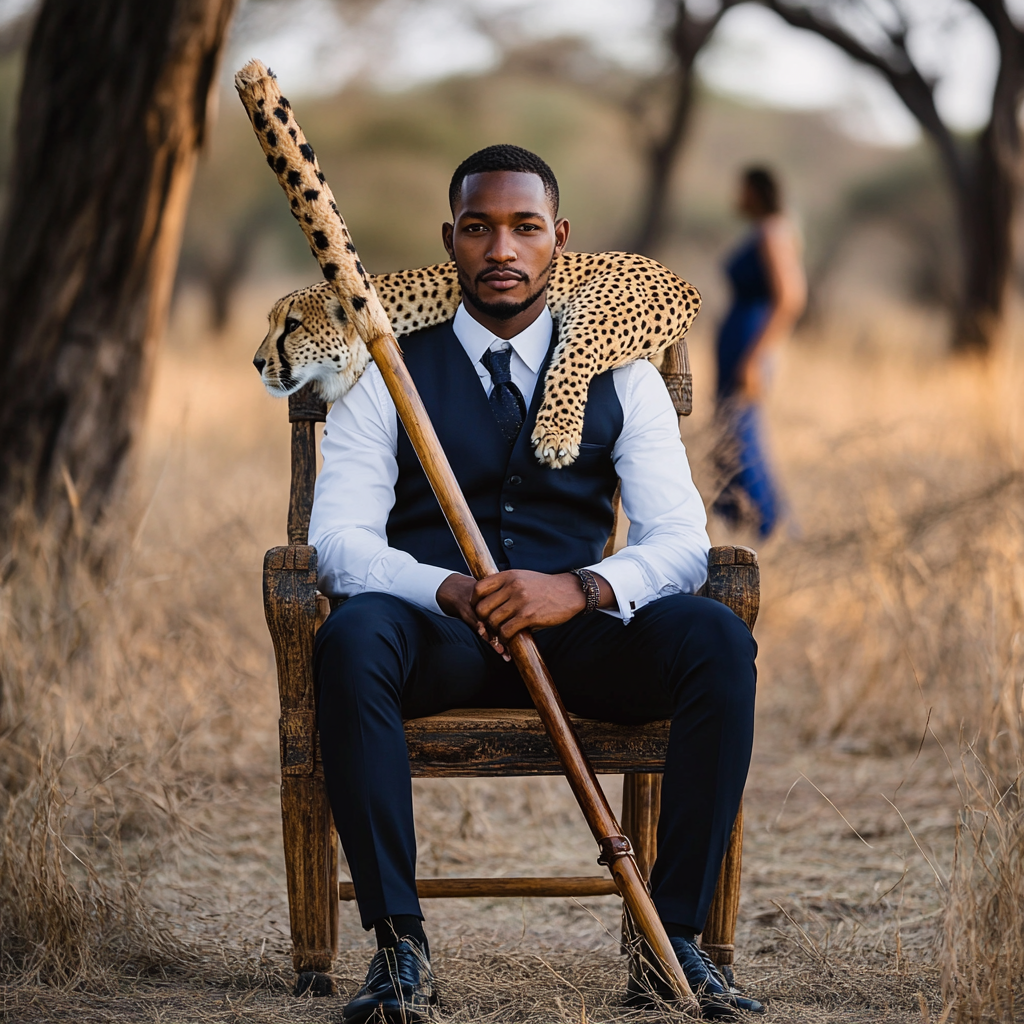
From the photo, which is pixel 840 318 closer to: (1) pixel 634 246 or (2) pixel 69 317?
(1) pixel 634 246

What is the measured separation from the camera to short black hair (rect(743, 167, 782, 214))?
6.87 meters

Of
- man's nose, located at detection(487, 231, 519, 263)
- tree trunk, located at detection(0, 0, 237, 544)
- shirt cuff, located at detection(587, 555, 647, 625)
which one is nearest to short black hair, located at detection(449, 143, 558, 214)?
man's nose, located at detection(487, 231, 519, 263)

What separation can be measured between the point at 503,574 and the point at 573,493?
1.07ft

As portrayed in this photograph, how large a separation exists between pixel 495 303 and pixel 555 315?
0.23m

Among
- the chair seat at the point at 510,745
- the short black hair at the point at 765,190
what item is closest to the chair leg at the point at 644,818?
the chair seat at the point at 510,745

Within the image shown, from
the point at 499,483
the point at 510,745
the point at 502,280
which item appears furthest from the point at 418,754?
the point at 502,280

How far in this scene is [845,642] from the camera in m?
4.75

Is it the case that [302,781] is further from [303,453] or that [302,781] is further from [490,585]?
[303,453]

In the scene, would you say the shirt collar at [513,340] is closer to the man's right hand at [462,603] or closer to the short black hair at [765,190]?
the man's right hand at [462,603]

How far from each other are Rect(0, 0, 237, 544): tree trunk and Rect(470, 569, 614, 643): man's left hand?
2.03 m

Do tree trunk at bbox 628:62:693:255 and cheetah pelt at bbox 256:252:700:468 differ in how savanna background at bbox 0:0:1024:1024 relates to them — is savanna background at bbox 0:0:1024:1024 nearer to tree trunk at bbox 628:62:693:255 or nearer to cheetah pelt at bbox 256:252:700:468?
cheetah pelt at bbox 256:252:700:468

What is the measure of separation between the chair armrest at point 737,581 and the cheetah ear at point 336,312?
34.2 inches

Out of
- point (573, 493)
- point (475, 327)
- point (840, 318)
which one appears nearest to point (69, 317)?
point (475, 327)

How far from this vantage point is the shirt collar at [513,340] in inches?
109
